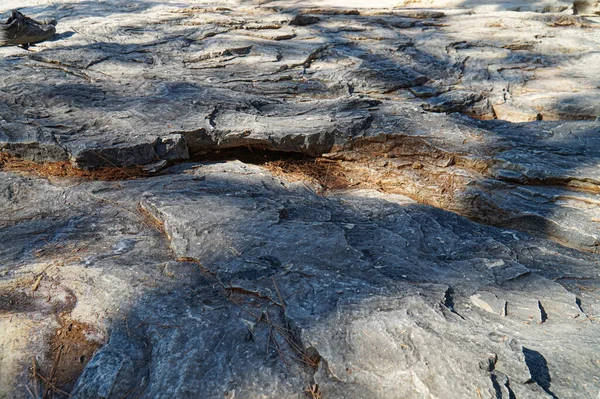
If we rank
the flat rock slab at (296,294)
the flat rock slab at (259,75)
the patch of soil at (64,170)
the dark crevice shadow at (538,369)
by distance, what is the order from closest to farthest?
the dark crevice shadow at (538,369), the flat rock slab at (296,294), the patch of soil at (64,170), the flat rock slab at (259,75)

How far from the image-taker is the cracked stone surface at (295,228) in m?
2.04

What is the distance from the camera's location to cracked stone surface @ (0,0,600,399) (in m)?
2.04

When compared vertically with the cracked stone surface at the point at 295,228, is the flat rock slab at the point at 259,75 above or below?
above

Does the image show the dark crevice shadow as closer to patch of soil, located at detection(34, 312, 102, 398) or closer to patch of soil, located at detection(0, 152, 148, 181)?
patch of soil, located at detection(34, 312, 102, 398)

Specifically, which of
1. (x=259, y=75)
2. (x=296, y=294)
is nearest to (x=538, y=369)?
(x=296, y=294)

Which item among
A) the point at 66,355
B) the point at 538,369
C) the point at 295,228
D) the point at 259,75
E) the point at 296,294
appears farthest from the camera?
the point at 259,75

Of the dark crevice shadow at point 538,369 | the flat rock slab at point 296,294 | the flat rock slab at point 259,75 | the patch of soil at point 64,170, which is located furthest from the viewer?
the flat rock slab at point 259,75

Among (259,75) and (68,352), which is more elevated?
(259,75)

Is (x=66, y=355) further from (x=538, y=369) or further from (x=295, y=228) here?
(x=538, y=369)

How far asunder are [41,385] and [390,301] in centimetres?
180

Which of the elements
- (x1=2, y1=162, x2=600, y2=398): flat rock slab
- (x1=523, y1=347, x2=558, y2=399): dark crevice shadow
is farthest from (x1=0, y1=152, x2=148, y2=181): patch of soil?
(x1=523, y1=347, x2=558, y2=399): dark crevice shadow

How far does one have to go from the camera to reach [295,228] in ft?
9.74

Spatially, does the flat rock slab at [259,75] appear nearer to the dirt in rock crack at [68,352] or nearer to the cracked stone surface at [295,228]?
the cracked stone surface at [295,228]

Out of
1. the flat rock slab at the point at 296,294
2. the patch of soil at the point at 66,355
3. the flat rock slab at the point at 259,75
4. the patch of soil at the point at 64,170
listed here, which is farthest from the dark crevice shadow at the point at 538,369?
the patch of soil at the point at 64,170
